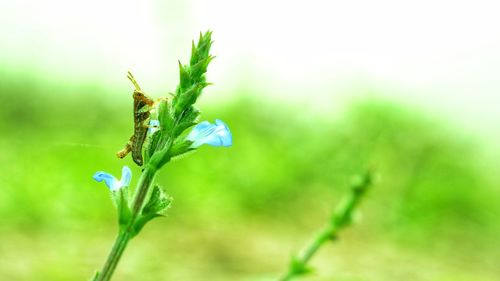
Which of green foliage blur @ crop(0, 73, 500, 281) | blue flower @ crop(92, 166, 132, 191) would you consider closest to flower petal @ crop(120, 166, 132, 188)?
blue flower @ crop(92, 166, 132, 191)

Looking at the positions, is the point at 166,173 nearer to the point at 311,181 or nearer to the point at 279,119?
the point at 311,181

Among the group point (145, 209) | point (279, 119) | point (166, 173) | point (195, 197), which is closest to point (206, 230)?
point (195, 197)

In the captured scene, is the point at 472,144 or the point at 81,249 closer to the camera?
the point at 81,249

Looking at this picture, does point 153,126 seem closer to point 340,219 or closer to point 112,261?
point 112,261

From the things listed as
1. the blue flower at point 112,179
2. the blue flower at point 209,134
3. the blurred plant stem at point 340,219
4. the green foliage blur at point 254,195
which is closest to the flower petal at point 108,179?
the blue flower at point 112,179


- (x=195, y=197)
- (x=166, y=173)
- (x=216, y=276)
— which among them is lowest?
(x=216, y=276)

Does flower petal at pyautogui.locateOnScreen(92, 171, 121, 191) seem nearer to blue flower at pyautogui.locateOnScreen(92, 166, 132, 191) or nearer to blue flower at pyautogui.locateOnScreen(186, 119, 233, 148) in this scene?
blue flower at pyautogui.locateOnScreen(92, 166, 132, 191)

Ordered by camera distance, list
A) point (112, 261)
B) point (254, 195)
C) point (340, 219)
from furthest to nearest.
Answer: point (254, 195) < point (340, 219) < point (112, 261)

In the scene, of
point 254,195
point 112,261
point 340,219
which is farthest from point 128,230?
point 254,195
